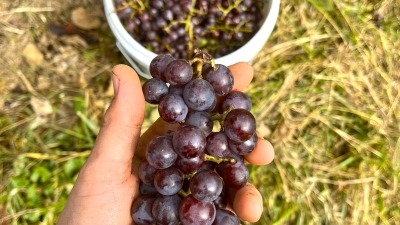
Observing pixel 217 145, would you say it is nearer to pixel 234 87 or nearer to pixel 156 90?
pixel 156 90

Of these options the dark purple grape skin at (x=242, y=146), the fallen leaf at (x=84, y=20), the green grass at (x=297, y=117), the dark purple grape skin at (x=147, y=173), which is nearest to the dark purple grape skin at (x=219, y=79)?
the dark purple grape skin at (x=242, y=146)

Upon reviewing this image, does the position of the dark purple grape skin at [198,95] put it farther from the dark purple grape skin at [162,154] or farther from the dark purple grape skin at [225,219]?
the dark purple grape skin at [225,219]

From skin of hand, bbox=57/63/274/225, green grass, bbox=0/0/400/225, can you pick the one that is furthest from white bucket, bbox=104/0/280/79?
skin of hand, bbox=57/63/274/225

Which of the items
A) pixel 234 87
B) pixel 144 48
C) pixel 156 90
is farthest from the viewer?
pixel 144 48

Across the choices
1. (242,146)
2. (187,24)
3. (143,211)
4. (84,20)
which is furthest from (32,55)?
(242,146)

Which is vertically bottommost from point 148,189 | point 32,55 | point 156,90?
point 32,55

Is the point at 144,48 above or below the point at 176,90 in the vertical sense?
below

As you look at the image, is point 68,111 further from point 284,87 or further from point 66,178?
point 284,87
